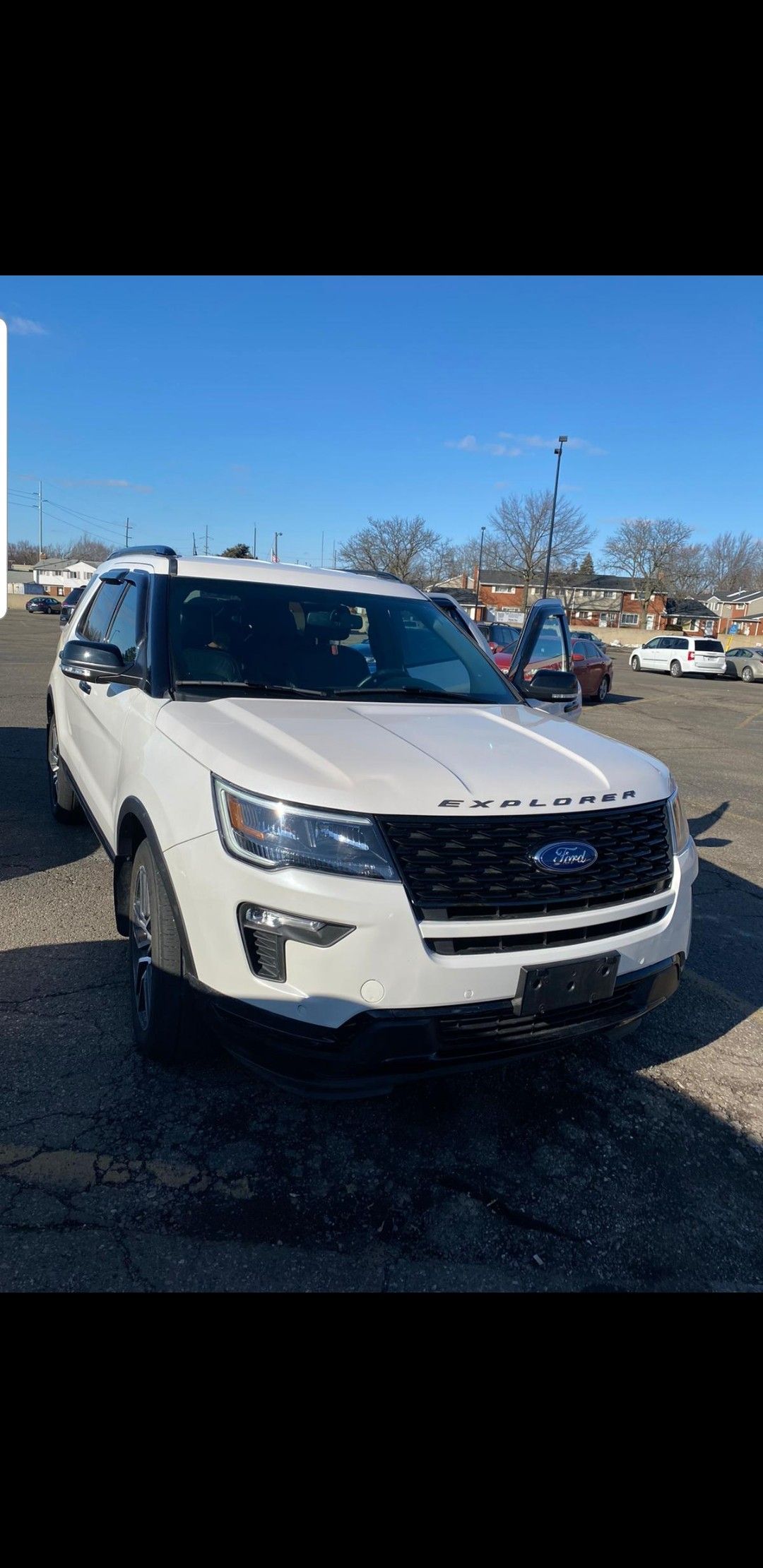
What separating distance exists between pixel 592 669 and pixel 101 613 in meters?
15.1

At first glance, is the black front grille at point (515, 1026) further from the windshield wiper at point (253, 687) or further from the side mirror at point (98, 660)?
the side mirror at point (98, 660)

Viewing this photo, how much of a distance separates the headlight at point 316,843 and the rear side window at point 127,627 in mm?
1490

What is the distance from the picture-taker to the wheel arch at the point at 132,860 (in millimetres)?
2488

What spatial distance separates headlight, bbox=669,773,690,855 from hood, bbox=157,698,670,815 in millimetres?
59

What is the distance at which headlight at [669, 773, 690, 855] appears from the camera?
9.38 feet

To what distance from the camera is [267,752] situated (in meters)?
2.42

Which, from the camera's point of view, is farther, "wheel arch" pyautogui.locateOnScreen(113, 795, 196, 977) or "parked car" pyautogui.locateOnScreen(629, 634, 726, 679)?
"parked car" pyautogui.locateOnScreen(629, 634, 726, 679)

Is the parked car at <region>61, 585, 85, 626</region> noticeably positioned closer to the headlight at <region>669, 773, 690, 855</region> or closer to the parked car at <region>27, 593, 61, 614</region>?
the headlight at <region>669, 773, 690, 855</region>

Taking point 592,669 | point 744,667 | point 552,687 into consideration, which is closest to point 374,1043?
point 552,687

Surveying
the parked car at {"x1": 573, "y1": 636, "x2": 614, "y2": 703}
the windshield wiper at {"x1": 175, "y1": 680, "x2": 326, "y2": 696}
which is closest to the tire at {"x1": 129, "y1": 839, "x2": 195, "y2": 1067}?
the windshield wiper at {"x1": 175, "y1": 680, "x2": 326, "y2": 696}

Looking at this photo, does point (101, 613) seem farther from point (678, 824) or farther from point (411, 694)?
point (678, 824)

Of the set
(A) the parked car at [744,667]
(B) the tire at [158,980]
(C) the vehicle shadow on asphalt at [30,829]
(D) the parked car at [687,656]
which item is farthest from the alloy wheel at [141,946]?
(A) the parked car at [744,667]

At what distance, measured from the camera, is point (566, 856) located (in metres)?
2.41
